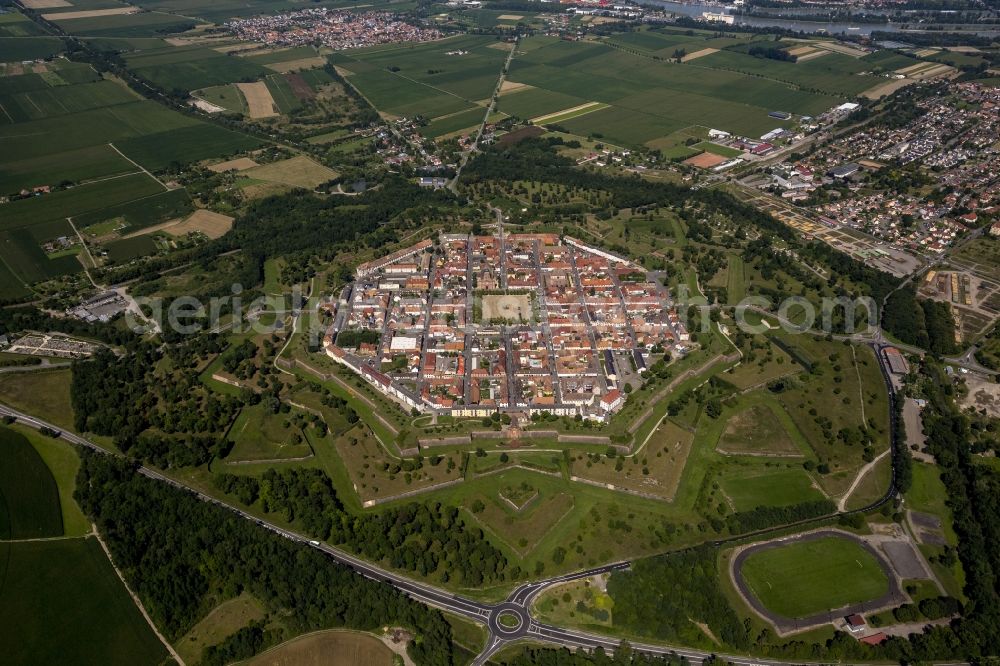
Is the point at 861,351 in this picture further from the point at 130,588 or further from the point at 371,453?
the point at 130,588

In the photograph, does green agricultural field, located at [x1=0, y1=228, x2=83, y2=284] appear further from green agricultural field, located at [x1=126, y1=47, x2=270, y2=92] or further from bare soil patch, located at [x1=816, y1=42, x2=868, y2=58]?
bare soil patch, located at [x1=816, y1=42, x2=868, y2=58]

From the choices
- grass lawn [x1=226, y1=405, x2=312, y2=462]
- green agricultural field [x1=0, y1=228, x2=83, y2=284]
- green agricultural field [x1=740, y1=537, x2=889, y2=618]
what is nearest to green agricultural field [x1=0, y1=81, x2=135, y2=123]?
green agricultural field [x1=0, y1=228, x2=83, y2=284]

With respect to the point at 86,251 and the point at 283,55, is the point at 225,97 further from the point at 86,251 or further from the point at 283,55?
the point at 86,251

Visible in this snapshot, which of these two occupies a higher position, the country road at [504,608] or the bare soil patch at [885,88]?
the bare soil patch at [885,88]

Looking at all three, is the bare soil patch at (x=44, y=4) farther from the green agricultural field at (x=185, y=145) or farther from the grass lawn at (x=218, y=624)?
the grass lawn at (x=218, y=624)

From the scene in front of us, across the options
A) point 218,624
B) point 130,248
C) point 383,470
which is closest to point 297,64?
point 130,248

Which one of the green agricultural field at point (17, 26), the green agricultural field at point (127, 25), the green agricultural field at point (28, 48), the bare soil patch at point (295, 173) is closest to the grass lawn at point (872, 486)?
the bare soil patch at point (295, 173)
